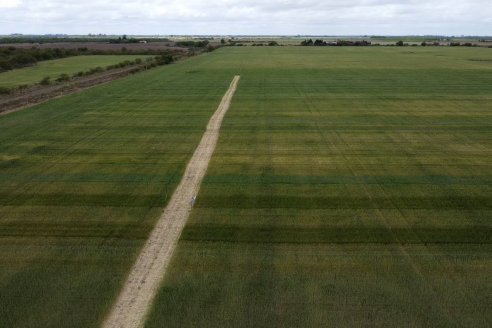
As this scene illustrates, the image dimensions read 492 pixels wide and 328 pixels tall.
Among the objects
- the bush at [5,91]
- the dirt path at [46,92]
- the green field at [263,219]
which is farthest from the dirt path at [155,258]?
the bush at [5,91]

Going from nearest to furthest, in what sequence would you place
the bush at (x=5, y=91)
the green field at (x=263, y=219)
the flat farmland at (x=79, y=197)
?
1. the green field at (x=263, y=219)
2. the flat farmland at (x=79, y=197)
3. the bush at (x=5, y=91)

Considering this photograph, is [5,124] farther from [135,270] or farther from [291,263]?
[291,263]

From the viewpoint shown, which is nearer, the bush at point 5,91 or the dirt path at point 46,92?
the dirt path at point 46,92

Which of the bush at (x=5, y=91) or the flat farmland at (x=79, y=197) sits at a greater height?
the flat farmland at (x=79, y=197)

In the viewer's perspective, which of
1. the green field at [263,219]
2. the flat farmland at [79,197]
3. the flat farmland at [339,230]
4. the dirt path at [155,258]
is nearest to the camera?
the dirt path at [155,258]

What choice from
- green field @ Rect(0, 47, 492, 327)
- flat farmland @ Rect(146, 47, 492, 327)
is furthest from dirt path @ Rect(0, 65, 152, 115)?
flat farmland @ Rect(146, 47, 492, 327)

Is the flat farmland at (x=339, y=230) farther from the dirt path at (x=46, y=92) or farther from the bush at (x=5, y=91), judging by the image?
the bush at (x=5, y=91)

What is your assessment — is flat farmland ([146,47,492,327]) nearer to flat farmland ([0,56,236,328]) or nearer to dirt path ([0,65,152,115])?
flat farmland ([0,56,236,328])
